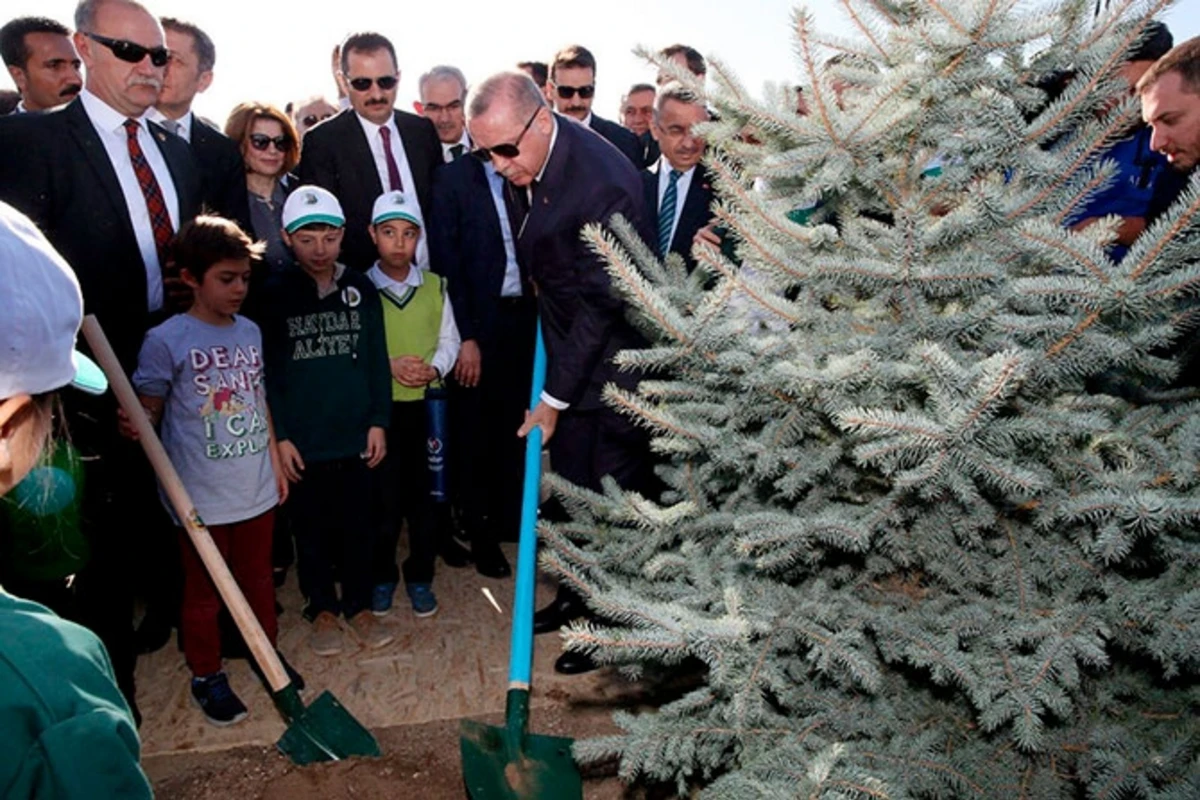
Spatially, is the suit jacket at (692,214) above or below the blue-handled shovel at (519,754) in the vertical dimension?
above

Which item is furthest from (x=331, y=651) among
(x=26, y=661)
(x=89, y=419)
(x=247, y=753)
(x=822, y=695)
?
(x=26, y=661)

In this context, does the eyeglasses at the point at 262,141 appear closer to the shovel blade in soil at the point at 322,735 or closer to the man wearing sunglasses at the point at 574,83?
the man wearing sunglasses at the point at 574,83

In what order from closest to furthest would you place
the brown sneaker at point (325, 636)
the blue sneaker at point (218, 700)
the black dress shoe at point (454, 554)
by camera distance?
the blue sneaker at point (218, 700)
the brown sneaker at point (325, 636)
the black dress shoe at point (454, 554)

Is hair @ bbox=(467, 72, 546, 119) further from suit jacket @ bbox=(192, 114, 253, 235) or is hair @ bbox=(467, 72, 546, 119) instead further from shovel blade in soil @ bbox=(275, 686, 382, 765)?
shovel blade in soil @ bbox=(275, 686, 382, 765)

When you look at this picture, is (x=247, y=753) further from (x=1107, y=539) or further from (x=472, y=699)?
(x=1107, y=539)

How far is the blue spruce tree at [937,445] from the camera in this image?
1.80 metres

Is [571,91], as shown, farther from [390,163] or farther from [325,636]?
[325,636]

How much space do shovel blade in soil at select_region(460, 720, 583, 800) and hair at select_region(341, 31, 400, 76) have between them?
379 cm

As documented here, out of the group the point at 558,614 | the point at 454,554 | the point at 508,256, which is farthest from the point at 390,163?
the point at 558,614

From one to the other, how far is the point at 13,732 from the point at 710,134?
210 centimetres

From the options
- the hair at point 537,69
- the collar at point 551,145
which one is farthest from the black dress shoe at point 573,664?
the hair at point 537,69

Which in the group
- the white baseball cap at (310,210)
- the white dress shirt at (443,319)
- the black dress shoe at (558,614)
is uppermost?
the white baseball cap at (310,210)

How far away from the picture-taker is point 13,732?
2.91ft

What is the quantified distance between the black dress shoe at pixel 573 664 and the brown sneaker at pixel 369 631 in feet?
2.90
